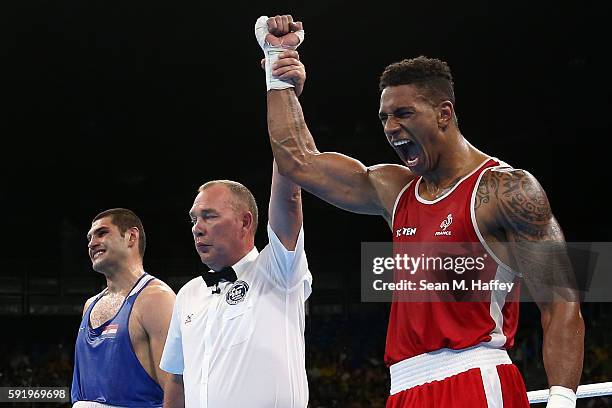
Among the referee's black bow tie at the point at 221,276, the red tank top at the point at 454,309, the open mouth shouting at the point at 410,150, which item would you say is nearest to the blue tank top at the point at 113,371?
the referee's black bow tie at the point at 221,276

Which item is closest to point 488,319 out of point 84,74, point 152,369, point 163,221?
point 152,369

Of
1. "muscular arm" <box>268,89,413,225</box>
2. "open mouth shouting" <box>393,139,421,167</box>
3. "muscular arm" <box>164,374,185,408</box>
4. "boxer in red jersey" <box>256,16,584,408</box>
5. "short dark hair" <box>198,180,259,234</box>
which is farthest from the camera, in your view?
"muscular arm" <box>164,374,185,408</box>

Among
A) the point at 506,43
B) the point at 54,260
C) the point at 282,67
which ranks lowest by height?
the point at 54,260


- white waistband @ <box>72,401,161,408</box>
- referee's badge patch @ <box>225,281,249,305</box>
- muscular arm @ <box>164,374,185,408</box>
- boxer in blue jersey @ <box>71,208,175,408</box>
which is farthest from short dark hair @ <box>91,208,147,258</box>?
referee's badge patch @ <box>225,281,249,305</box>

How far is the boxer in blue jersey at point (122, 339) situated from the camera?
13.9 ft

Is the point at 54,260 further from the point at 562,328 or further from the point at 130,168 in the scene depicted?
the point at 562,328

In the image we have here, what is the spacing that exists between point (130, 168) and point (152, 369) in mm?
10035

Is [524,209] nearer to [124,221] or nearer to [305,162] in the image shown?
[305,162]

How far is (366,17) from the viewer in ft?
34.0

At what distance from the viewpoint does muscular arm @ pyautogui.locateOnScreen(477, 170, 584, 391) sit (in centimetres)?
215

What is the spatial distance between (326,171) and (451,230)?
0.50 meters

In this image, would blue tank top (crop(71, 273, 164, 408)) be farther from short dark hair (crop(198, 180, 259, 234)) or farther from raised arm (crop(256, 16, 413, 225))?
raised arm (crop(256, 16, 413, 225))

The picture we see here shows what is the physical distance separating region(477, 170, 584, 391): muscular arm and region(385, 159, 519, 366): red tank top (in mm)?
62

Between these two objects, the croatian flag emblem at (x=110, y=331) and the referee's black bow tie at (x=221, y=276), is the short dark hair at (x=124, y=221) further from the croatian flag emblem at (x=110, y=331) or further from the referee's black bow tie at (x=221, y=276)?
the referee's black bow tie at (x=221, y=276)
